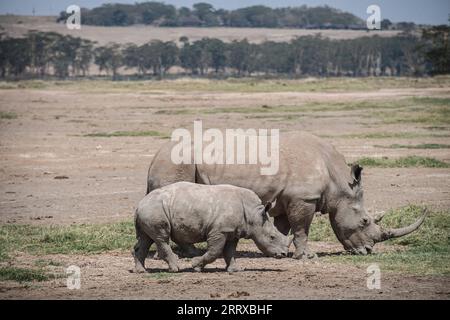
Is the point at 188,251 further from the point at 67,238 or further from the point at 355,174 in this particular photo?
the point at 355,174

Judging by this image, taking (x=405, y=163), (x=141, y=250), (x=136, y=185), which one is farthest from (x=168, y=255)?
(x=405, y=163)

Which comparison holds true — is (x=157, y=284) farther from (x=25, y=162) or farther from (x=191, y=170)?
(x=25, y=162)

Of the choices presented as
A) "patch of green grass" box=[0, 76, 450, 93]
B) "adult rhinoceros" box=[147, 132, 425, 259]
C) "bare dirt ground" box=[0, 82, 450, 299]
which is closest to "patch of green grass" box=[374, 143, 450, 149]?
"bare dirt ground" box=[0, 82, 450, 299]

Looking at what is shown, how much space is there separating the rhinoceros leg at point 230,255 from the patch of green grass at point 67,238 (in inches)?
84.1

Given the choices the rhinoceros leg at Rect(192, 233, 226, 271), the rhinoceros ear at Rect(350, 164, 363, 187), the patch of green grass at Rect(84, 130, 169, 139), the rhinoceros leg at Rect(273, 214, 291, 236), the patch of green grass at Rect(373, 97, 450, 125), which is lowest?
the patch of green grass at Rect(373, 97, 450, 125)

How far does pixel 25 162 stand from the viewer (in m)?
24.4

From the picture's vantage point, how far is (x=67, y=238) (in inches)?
542

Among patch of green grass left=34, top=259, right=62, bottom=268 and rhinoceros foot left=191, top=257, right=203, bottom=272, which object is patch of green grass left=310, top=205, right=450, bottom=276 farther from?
patch of green grass left=34, top=259, right=62, bottom=268

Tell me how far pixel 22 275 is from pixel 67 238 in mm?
2636

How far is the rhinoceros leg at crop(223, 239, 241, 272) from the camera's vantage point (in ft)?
38.3

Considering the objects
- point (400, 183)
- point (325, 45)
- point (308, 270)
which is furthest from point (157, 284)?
point (325, 45)

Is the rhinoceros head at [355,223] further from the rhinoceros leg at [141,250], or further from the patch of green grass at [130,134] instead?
the patch of green grass at [130,134]

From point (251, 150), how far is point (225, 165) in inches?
16.4

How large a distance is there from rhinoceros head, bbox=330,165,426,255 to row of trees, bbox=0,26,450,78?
10699 cm
